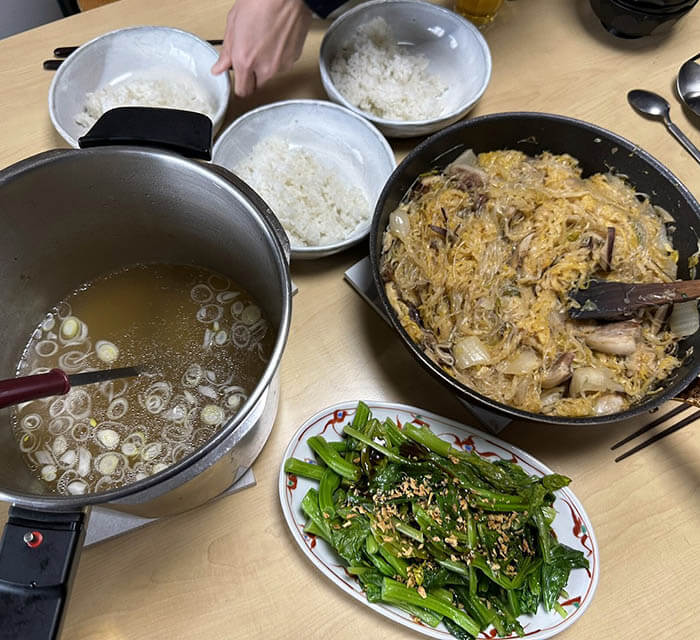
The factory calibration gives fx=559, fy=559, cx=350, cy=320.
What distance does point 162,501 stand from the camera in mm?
1023

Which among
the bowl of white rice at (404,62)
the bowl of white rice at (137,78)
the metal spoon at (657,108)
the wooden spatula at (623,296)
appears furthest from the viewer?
the metal spoon at (657,108)

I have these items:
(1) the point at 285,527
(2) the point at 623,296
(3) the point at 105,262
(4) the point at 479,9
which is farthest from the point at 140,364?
(4) the point at 479,9

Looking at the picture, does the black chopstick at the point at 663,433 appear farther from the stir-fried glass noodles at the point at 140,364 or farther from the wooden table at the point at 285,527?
the stir-fried glass noodles at the point at 140,364

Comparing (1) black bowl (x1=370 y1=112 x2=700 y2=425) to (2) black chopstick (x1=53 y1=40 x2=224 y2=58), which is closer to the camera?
(1) black bowl (x1=370 y1=112 x2=700 y2=425)

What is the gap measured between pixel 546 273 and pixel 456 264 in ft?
0.79

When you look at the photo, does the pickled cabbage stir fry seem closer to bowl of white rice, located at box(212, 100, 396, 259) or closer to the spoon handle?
bowl of white rice, located at box(212, 100, 396, 259)

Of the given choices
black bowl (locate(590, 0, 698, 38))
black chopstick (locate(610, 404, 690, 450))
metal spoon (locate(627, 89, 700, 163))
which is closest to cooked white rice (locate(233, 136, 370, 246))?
black chopstick (locate(610, 404, 690, 450))

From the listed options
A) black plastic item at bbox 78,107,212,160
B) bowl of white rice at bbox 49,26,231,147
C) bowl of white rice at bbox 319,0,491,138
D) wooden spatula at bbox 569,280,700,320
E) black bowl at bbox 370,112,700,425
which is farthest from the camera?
bowl of white rice at bbox 319,0,491,138

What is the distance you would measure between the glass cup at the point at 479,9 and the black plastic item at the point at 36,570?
2.06m

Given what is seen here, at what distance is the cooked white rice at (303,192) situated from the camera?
5.12 feet

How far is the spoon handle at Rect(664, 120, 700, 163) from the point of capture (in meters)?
1.91

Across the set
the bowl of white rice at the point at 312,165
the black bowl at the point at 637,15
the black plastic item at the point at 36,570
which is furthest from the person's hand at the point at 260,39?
the black plastic item at the point at 36,570

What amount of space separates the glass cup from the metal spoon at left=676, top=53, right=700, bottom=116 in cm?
71

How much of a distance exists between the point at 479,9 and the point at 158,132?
1.51 metres
